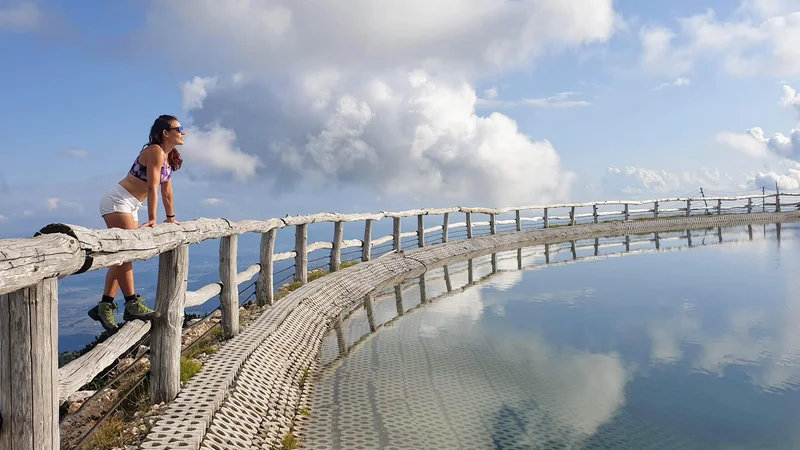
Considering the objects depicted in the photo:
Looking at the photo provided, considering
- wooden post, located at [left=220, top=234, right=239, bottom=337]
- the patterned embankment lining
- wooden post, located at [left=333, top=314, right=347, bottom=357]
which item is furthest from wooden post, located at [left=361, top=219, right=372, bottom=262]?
wooden post, located at [left=220, top=234, right=239, bottom=337]

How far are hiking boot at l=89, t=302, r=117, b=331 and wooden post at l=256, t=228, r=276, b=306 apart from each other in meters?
3.21

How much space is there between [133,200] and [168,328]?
1.15 m

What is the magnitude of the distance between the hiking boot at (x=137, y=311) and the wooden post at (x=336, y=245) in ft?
22.3

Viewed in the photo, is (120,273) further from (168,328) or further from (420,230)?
(420,230)

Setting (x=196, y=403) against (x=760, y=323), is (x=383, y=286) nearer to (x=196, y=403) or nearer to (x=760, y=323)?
(x=760, y=323)

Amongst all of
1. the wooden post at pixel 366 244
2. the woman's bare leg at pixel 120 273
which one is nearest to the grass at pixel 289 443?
the woman's bare leg at pixel 120 273

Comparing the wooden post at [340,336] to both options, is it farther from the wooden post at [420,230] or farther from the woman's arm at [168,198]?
the wooden post at [420,230]

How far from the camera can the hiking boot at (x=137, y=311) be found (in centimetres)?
440

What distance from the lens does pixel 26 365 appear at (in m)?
2.51

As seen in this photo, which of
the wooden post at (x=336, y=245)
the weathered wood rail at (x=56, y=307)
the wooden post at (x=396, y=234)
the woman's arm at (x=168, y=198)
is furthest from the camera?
the wooden post at (x=396, y=234)

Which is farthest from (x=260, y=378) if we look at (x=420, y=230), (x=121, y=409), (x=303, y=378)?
(x=420, y=230)

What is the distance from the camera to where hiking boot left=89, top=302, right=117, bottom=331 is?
475 cm

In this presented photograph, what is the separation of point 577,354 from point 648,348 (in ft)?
2.88

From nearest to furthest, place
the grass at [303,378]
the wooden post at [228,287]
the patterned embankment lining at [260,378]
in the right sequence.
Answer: the patterned embankment lining at [260,378]
the grass at [303,378]
the wooden post at [228,287]
